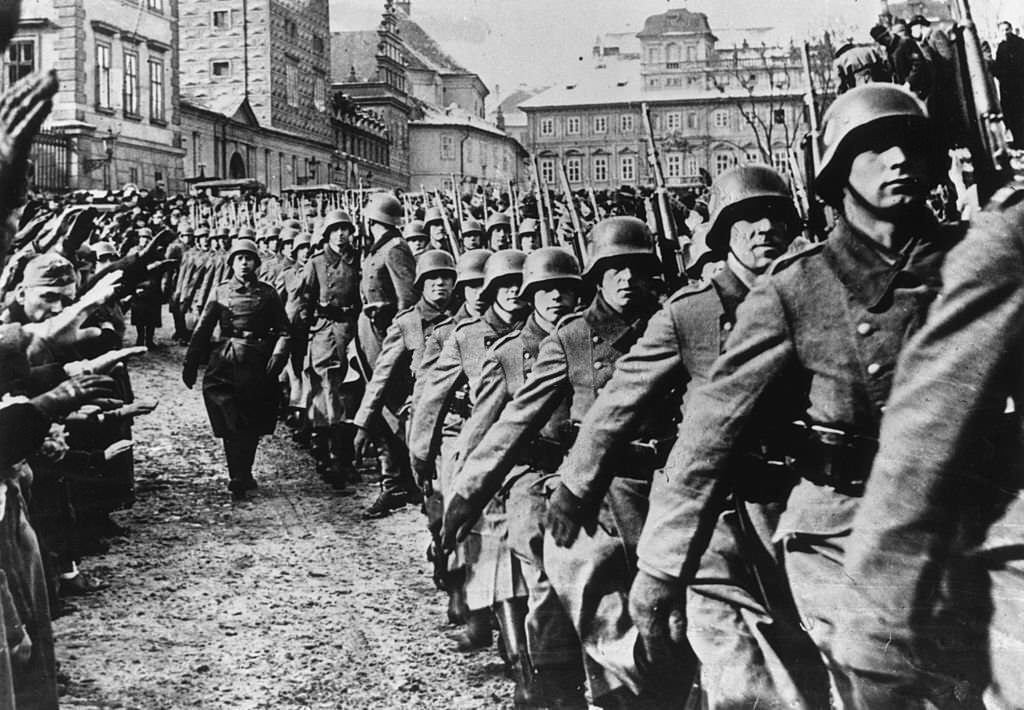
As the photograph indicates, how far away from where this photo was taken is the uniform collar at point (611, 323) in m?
5.29

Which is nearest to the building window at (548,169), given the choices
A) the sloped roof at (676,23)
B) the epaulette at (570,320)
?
the sloped roof at (676,23)

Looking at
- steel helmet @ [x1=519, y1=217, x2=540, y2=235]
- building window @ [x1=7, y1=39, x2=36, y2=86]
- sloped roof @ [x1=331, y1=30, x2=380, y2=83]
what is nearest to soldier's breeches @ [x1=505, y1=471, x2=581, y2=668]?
building window @ [x1=7, y1=39, x2=36, y2=86]

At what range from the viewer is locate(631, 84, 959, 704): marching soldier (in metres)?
3.43

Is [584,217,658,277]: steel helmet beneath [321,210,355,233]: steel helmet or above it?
beneath

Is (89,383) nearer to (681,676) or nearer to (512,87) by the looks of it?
(681,676)

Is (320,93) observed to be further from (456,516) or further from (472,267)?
(456,516)

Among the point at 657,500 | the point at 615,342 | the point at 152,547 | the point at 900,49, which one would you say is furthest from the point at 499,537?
the point at 152,547

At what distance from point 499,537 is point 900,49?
2833 mm

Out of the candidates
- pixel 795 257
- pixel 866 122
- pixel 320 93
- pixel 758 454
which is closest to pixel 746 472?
pixel 758 454

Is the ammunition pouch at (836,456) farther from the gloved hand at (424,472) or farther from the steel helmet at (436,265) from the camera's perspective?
the steel helmet at (436,265)

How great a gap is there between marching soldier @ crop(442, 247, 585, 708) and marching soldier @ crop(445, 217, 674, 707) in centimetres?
9

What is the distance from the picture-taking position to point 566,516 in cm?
496

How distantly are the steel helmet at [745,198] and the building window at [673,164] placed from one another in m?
9.91

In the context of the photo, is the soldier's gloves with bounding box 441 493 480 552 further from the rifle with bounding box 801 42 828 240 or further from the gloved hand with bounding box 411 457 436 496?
the rifle with bounding box 801 42 828 240
